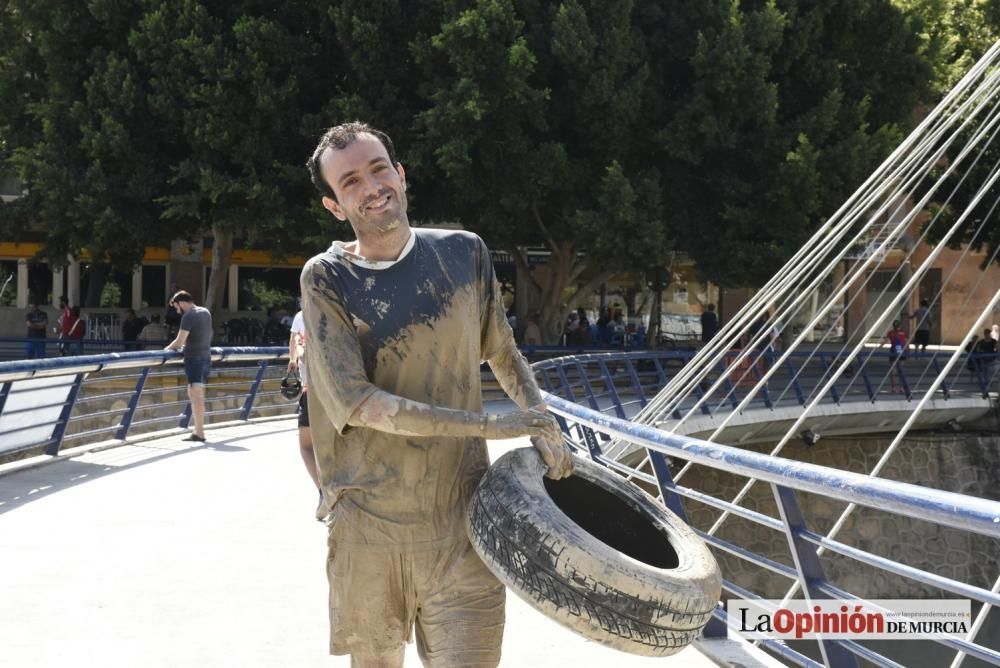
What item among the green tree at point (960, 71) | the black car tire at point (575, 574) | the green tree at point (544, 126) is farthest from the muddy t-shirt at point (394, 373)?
the green tree at point (960, 71)

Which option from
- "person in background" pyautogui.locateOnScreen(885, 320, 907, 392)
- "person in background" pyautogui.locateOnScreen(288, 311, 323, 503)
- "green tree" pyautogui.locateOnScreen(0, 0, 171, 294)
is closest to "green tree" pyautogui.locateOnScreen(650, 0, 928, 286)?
"person in background" pyautogui.locateOnScreen(885, 320, 907, 392)

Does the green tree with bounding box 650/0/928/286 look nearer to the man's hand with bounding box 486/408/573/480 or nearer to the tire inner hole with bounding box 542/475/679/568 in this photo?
Answer: the tire inner hole with bounding box 542/475/679/568

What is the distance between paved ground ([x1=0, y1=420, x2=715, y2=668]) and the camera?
4.77 m

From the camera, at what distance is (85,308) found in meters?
31.5

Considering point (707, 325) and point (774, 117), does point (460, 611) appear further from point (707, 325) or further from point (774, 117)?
point (707, 325)

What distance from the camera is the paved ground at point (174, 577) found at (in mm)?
4773

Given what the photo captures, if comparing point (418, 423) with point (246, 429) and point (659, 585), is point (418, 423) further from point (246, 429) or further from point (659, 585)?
point (246, 429)

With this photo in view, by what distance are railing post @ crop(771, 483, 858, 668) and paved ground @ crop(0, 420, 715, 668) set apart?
91 cm

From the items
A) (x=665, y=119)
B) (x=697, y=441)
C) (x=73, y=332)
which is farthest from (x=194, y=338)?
(x=73, y=332)

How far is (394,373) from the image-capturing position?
2594 millimetres

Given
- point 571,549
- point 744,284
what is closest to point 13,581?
point 571,549

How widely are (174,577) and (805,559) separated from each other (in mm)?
3756

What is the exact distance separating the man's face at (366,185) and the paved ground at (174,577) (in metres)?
2.64

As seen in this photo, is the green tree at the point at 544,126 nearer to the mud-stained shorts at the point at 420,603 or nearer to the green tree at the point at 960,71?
the green tree at the point at 960,71
